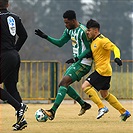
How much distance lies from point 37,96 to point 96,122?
8610 mm

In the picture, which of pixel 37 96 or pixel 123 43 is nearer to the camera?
pixel 37 96

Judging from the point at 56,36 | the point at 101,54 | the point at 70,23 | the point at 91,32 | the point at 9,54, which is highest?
the point at 70,23

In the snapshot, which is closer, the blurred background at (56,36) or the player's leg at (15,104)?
the player's leg at (15,104)

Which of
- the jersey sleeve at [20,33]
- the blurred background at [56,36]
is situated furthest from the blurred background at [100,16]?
the jersey sleeve at [20,33]

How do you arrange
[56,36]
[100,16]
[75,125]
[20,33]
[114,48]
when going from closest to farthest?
[20,33] → [75,125] → [114,48] → [56,36] → [100,16]

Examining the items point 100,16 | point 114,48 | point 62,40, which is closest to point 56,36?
point 100,16

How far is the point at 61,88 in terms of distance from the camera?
11586 mm

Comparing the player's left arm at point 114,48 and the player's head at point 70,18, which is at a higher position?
the player's head at point 70,18

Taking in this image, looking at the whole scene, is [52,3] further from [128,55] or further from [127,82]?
[127,82]

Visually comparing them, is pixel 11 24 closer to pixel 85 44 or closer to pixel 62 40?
pixel 85 44

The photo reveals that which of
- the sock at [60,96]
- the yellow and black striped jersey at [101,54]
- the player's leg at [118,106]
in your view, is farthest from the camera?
the player's leg at [118,106]

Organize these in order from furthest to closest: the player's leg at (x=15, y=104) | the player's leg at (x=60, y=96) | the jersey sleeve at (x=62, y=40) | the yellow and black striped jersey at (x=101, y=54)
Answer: the jersey sleeve at (x=62, y=40)
the yellow and black striped jersey at (x=101, y=54)
the player's leg at (x=60, y=96)
the player's leg at (x=15, y=104)

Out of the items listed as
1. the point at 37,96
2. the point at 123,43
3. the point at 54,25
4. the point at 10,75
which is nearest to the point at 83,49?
the point at 10,75

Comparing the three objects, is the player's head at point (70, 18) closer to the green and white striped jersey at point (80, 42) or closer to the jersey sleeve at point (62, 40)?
the green and white striped jersey at point (80, 42)
